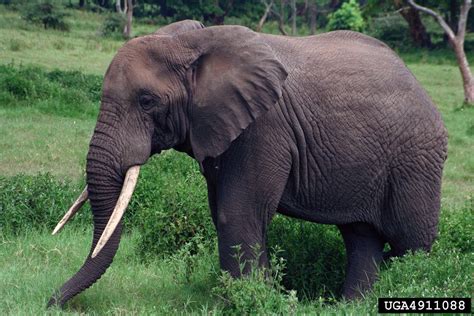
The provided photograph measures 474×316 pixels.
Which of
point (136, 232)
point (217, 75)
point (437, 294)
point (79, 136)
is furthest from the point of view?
point (79, 136)

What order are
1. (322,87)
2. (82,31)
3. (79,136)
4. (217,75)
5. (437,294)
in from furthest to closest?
(82,31) < (79,136) < (322,87) < (217,75) < (437,294)

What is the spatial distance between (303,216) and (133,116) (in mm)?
1178

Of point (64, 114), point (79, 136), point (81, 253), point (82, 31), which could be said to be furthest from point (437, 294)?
point (82, 31)

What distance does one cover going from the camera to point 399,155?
5.09 meters

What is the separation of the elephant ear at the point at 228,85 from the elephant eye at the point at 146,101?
216 millimetres

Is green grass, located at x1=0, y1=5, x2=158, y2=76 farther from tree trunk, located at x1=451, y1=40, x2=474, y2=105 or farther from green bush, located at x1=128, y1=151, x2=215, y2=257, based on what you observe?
green bush, located at x1=128, y1=151, x2=215, y2=257

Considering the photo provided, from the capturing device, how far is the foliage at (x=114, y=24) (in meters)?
30.2

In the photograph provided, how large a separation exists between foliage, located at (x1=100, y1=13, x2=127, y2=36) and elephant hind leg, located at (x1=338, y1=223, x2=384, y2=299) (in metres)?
25.1

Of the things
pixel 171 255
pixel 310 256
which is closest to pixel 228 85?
pixel 310 256

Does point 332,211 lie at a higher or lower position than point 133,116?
lower

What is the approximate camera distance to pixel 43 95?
1284 cm

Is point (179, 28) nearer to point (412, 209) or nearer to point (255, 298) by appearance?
point (255, 298)

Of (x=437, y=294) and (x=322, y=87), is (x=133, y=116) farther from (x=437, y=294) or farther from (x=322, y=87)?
(x=437, y=294)

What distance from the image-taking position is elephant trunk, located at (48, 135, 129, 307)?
4.43m
